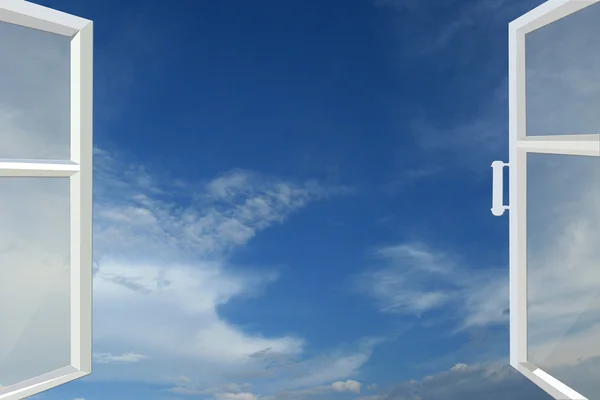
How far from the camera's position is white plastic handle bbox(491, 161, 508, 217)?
2531 mm

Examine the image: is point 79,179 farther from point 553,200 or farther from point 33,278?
point 553,200

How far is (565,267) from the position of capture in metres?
2.39

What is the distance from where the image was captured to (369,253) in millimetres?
5801

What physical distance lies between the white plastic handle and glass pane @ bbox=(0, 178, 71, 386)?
1939 mm

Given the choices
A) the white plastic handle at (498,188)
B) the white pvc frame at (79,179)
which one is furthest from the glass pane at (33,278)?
the white plastic handle at (498,188)

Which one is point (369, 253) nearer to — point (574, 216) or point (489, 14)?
point (489, 14)

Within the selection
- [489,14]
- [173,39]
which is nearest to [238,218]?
[173,39]

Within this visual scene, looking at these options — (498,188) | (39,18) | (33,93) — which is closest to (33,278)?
(33,93)

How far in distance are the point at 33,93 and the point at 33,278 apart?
0.86 m

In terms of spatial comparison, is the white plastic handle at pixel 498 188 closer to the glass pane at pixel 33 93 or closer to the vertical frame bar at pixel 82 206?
the vertical frame bar at pixel 82 206

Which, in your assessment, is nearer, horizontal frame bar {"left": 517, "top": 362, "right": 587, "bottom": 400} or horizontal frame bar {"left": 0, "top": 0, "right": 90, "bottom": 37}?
horizontal frame bar {"left": 517, "top": 362, "right": 587, "bottom": 400}

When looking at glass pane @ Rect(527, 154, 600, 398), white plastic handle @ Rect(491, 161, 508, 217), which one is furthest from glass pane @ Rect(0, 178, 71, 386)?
glass pane @ Rect(527, 154, 600, 398)

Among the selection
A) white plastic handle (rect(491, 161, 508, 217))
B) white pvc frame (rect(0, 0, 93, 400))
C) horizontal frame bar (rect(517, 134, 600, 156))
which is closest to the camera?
horizontal frame bar (rect(517, 134, 600, 156))

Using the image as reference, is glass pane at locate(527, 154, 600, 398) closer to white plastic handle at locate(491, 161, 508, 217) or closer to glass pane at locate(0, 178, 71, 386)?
white plastic handle at locate(491, 161, 508, 217)
